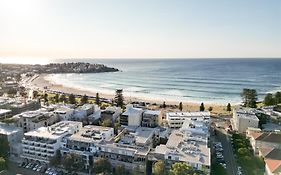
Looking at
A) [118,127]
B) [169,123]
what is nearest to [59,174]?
[118,127]

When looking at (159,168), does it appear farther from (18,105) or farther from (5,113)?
(18,105)

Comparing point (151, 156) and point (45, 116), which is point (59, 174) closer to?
point (151, 156)

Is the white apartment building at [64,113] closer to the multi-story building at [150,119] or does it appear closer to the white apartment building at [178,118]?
the multi-story building at [150,119]

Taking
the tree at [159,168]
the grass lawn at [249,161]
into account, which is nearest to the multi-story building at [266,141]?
the grass lawn at [249,161]

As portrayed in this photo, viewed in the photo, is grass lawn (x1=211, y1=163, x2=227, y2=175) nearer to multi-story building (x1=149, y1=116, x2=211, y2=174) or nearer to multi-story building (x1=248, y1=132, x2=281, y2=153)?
multi-story building (x1=149, y1=116, x2=211, y2=174)

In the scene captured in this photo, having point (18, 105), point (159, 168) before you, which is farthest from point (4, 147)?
point (159, 168)
